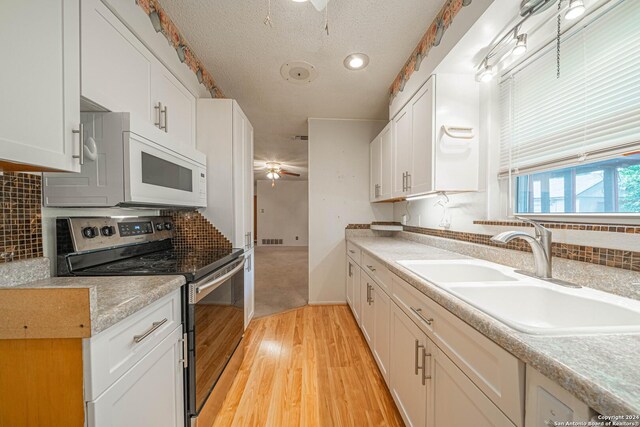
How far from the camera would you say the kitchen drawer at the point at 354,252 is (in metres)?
2.33

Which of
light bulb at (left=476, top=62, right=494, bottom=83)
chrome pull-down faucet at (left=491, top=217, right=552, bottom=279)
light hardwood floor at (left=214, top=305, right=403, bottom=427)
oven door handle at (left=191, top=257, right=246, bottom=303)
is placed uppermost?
light bulb at (left=476, top=62, right=494, bottom=83)

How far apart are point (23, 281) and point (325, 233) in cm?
245

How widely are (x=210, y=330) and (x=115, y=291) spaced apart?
1.92 feet

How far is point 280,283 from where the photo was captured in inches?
156

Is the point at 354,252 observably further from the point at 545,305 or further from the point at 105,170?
the point at 105,170

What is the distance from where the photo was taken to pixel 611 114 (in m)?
0.95

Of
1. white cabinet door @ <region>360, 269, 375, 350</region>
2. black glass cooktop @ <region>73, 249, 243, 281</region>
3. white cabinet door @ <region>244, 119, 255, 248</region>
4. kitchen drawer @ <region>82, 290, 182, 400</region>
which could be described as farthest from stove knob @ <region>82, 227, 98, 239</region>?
white cabinet door @ <region>360, 269, 375, 350</region>

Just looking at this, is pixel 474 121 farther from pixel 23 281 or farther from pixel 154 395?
pixel 23 281

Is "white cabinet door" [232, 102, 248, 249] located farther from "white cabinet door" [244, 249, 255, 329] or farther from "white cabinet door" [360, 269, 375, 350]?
"white cabinet door" [360, 269, 375, 350]

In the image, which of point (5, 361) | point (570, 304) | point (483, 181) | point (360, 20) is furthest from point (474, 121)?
point (5, 361)

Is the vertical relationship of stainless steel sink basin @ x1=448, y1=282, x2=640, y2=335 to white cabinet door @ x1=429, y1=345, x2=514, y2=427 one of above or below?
above

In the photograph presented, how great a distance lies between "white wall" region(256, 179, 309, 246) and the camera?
8.01 meters

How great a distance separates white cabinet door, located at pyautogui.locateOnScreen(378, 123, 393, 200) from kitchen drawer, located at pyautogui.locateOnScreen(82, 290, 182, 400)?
2.01 m

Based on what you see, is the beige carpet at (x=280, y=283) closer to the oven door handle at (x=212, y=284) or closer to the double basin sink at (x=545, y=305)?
the oven door handle at (x=212, y=284)
